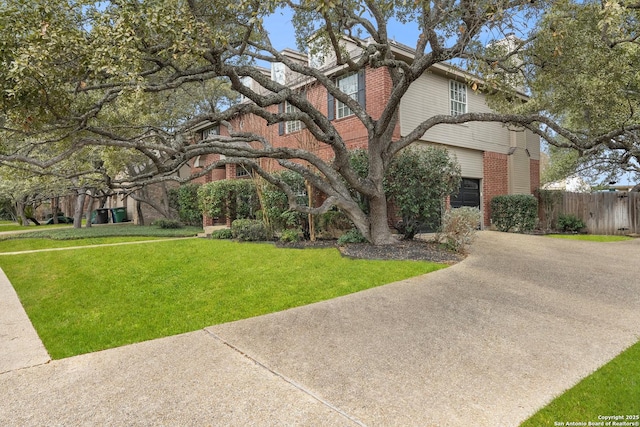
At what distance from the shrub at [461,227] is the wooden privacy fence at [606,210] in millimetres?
9010

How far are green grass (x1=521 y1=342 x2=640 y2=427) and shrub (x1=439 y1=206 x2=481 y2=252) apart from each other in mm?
5383

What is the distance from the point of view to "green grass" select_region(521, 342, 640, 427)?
8.68ft

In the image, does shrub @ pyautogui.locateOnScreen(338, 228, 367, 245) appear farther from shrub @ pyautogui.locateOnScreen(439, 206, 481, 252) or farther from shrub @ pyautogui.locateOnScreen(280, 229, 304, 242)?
shrub @ pyautogui.locateOnScreen(439, 206, 481, 252)

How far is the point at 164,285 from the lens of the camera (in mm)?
6453

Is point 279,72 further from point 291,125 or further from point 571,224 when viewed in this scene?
point 571,224

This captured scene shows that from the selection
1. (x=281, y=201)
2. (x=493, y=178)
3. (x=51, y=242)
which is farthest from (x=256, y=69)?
(x=493, y=178)

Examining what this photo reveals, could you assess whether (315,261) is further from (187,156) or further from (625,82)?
(625,82)

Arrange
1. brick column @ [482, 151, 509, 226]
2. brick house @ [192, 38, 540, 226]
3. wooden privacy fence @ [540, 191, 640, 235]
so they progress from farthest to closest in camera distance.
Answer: brick column @ [482, 151, 509, 226]
wooden privacy fence @ [540, 191, 640, 235]
brick house @ [192, 38, 540, 226]

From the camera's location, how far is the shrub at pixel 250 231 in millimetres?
11055

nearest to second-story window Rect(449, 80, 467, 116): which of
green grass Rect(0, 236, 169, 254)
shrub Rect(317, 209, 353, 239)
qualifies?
shrub Rect(317, 209, 353, 239)

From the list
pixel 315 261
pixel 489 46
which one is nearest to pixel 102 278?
pixel 315 261

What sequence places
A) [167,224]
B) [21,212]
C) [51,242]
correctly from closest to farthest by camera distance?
[51,242] → [167,224] → [21,212]

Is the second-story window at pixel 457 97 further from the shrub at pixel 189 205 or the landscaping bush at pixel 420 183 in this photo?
the shrub at pixel 189 205

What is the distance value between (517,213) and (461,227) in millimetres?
7046
